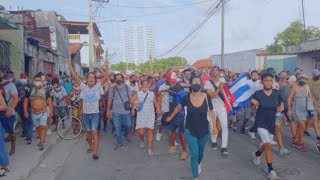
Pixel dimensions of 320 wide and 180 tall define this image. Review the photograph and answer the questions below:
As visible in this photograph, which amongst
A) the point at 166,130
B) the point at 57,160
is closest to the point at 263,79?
the point at 57,160

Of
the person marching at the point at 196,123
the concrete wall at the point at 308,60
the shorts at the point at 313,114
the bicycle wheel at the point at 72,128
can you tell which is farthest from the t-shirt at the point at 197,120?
the concrete wall at the point at 308,60

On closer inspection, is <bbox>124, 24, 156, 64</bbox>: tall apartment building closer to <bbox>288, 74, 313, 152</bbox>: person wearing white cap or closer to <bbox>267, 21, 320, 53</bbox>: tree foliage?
<bbox>267, 21, 320, 53</bbox>: tree foliage

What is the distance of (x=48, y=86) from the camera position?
11.3 m

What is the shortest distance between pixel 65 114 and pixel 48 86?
156cm

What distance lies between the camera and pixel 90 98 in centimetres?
845

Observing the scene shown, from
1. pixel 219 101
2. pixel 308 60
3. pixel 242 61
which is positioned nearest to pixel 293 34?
pixel 242 61

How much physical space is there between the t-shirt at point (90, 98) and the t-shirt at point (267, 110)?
355cm

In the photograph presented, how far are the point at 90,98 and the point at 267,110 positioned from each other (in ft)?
12.6

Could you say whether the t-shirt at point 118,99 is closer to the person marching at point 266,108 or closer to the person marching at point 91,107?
the person marching at point 91,107

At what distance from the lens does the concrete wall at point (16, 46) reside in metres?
13.6

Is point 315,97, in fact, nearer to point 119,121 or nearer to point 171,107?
point 171,107

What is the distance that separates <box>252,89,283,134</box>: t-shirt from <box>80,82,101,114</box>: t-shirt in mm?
3554

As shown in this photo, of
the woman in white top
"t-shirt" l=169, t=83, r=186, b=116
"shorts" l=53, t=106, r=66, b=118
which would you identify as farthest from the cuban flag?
"shorts" l=53, t=106, r=66, b=118

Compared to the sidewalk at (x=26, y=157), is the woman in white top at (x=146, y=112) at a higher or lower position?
higher
